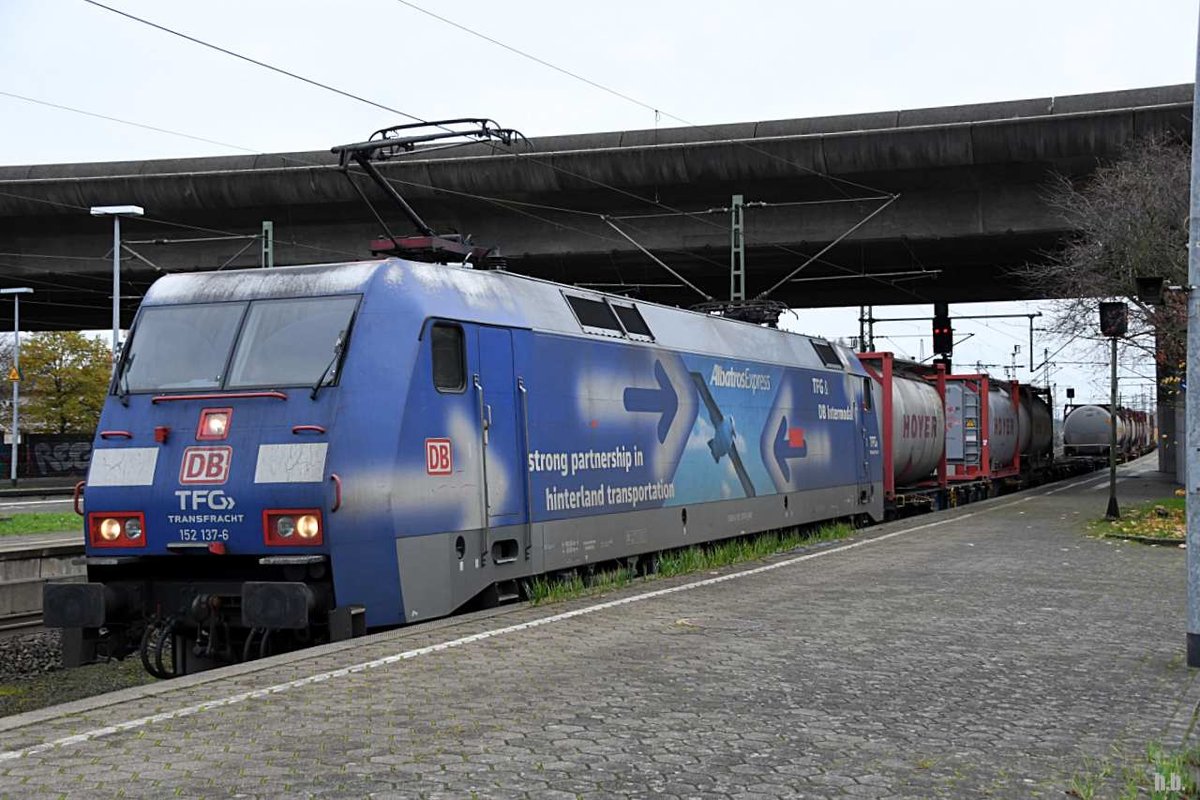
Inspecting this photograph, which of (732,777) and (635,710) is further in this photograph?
(635,710)

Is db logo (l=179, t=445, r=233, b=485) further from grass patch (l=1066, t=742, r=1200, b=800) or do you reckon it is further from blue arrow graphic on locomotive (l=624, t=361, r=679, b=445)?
grass patch (l=1066, t=742, r=1200, b=800)

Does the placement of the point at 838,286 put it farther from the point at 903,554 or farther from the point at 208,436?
the point at 208,436

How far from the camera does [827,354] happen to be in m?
20.3

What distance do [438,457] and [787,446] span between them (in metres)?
8.79

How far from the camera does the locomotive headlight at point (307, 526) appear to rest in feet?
29.7

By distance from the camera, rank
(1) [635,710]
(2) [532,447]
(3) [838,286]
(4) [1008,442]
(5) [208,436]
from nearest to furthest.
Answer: (1) [635,710], (5) [208,436], (2) [532,447], (4) [1008,442], (3) [838,286]

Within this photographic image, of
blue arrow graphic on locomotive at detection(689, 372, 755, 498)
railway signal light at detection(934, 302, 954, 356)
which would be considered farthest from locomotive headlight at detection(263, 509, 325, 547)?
railway signal light at detection(934, 302, 954, 356)

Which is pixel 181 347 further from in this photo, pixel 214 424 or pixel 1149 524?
pixel 1149 524

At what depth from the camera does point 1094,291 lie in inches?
1009

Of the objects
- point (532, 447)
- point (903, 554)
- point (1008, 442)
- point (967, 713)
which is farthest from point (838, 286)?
point (967, 713)

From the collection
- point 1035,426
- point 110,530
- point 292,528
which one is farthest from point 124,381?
point 1035,426

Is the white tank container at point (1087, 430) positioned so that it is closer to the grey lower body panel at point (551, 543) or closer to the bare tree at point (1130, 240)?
the bare tree at point (1130, 240)

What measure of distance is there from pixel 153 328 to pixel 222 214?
86.5ft

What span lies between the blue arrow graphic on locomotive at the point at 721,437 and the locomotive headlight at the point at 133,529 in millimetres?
7047
